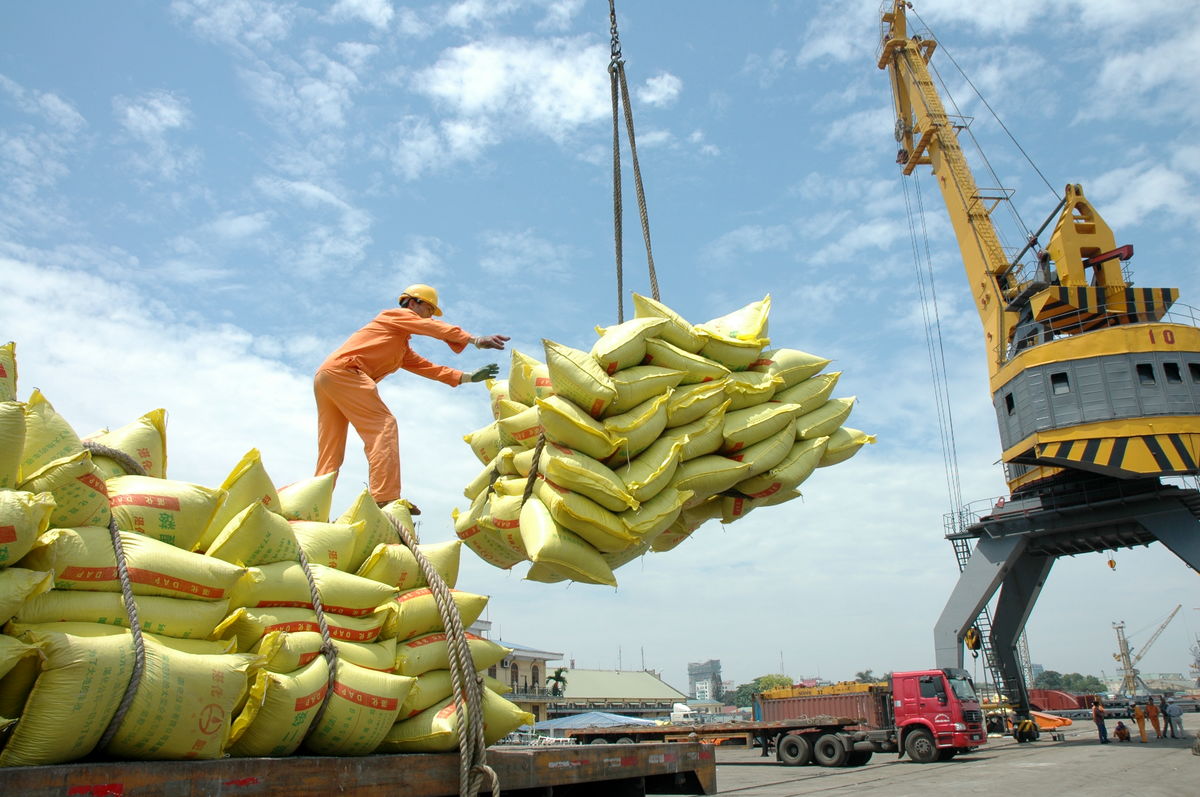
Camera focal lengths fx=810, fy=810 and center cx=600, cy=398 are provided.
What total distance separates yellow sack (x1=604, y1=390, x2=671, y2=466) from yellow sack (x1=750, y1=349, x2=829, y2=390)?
880mm

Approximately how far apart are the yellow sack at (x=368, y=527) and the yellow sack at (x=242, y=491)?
34 cm

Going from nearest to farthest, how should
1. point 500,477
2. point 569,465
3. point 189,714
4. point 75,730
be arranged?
point 75,730, point 189,714, point 569,465, point 500,477

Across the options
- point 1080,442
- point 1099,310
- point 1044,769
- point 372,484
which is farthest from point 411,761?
point 1099,310

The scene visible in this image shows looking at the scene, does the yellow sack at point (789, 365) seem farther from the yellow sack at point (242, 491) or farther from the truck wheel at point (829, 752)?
the truck wheel at point (829, 752)

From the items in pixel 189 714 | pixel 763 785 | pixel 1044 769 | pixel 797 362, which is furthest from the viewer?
pixel 1044 769

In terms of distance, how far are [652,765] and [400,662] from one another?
1.51 meters

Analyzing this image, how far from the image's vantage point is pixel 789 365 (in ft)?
15.8

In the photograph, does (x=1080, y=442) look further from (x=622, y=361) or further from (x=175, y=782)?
(x=175, y=782)

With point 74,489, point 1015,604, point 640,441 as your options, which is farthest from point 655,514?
point 1015,604

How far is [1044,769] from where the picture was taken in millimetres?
12719

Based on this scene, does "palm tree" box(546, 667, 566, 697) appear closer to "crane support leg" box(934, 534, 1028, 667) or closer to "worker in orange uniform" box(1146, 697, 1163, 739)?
"crane support leg" box(934, 534, 1028, 667)

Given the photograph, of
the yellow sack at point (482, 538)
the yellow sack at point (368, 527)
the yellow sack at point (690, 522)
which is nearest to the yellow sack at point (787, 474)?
the yellow sack at point (690, 522)

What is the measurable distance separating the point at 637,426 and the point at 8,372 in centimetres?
254

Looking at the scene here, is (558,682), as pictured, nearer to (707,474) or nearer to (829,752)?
(829,752)
